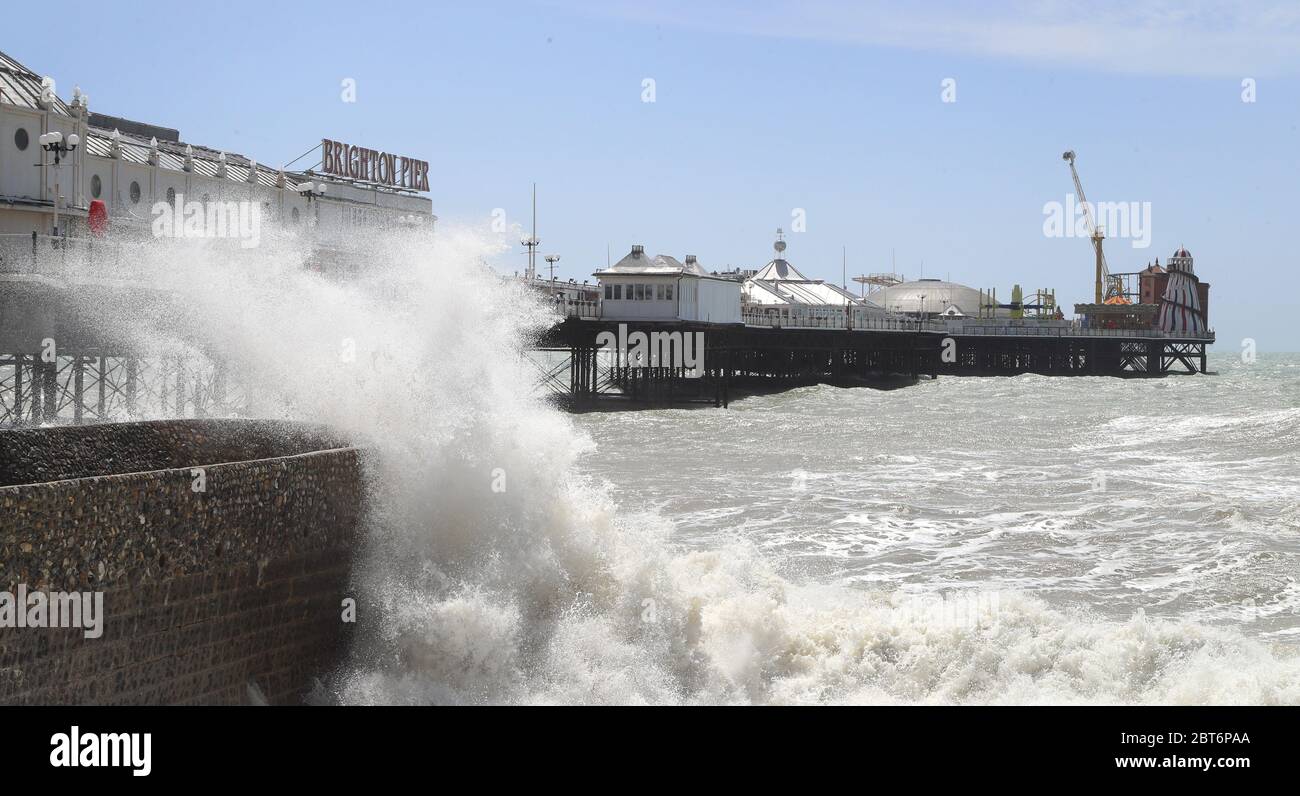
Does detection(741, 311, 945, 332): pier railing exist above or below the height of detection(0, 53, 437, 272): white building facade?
below

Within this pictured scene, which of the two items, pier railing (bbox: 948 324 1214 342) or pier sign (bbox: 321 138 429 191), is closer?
pier sign (bbox: 321 138 429 191)

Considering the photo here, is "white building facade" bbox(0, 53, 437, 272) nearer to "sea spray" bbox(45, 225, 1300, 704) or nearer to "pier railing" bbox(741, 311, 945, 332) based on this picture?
"sea spray" bbox(45, 225, 1300, 704)

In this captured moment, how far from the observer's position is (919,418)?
151ft

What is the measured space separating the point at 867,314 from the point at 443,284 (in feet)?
271

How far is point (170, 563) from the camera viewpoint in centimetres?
889

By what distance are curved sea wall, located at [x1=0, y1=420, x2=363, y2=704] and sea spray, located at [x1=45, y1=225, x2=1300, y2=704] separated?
1.82 ft

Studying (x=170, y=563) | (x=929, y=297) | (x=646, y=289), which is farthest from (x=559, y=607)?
(x=929, y=297)

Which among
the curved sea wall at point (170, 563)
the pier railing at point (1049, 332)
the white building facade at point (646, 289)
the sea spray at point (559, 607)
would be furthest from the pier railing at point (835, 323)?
the curved sea wall at point (170, 563)

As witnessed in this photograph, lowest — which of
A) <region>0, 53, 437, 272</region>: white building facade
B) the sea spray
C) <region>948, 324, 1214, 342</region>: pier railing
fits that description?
the sea spray

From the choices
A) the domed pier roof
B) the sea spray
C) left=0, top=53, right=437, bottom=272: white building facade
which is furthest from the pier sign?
the domed pier roof

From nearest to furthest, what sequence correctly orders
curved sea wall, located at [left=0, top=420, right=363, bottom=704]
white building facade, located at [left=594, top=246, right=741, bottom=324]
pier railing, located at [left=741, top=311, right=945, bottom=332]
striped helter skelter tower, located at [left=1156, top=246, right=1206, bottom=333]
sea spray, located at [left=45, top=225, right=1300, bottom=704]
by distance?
1. curved sea wall, located at [left=0, top=420, right=363, bottom=704]
2. sea spray, located at [left=45, top=225, right=1300, bottom=704]
3. white building facade, located at [left=594, top=246, right=741, bottom=324]
4. pier railing, located at [left=741, top=311, right=945, bottom=332]
5. striped helter skelter tower, located at [left=1156, top=246, right=1206, bottom=333]

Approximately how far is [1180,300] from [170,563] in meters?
134

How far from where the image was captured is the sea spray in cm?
1098
